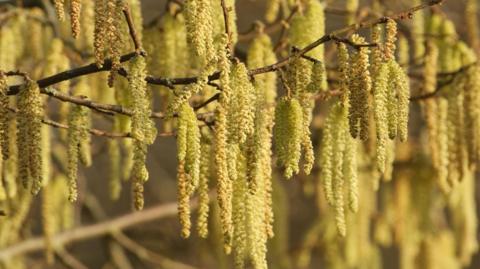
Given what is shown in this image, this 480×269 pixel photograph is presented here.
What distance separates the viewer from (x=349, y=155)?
2.70 m

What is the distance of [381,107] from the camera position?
7.49 feet

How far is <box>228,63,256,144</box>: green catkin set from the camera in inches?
88.6

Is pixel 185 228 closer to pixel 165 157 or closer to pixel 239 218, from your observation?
pixel 239 218

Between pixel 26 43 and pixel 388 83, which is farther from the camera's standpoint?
pixel 26 43

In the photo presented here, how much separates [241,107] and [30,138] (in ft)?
1.55

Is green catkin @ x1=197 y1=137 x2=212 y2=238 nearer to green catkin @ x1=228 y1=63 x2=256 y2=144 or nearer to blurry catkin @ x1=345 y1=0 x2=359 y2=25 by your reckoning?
green catkin @ x1=228 y1=63 x2=256 y2=144

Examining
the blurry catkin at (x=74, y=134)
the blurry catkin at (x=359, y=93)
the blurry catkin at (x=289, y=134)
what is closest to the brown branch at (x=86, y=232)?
the blurry catkin at (x=74, y=134)

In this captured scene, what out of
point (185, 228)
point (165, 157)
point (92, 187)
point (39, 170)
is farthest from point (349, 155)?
point (92, 187)

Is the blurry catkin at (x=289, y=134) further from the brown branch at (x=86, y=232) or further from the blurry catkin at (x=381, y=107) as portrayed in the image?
the brown branch at (x=86, y=232)

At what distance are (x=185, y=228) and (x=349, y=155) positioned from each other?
1.81 ft

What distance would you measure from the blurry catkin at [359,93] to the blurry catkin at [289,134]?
0.12 metres

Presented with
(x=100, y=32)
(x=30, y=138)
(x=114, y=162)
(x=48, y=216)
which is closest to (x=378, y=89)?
(x=100, y=32)

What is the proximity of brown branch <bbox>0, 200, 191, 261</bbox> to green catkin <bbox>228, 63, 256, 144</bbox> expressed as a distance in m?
2.62

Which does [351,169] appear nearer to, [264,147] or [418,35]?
[264,147]
